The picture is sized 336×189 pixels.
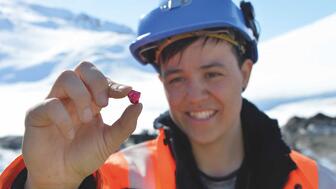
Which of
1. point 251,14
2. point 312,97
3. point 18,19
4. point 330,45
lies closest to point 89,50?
point 18,19

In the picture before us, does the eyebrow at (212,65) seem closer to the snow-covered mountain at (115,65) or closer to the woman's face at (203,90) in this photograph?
the woman's face at (203,90)

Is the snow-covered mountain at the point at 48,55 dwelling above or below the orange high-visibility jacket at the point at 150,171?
below

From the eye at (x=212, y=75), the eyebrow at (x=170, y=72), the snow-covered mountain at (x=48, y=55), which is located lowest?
the snow-covered mountain at (x=48, y=55)

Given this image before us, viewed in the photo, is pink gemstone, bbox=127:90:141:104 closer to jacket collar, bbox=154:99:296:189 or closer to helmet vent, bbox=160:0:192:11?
jacket collar, bbox=154:99:296:189

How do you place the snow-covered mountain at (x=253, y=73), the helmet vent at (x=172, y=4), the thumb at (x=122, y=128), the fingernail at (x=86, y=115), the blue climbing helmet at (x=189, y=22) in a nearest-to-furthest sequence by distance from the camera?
1. the fingernail at (x=86, y=115)
2. the thumb at (x=122, y=128)
3. the blue climbing helmet at (x=189, y=22)
4. the helmet vent at (x=172, y=4)
5. the snow-covered mountain at (x=253, y=73)

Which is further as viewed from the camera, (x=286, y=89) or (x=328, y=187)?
(x=286, y=89)

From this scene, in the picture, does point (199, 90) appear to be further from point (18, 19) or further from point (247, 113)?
point (18, 19)

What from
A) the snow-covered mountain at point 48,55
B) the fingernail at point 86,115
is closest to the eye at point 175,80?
the fingernail at point 86,115
